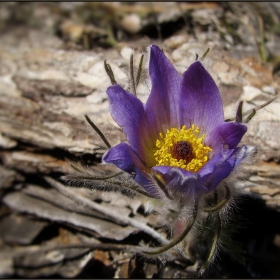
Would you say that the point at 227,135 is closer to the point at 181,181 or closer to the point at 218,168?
the point at 218,168

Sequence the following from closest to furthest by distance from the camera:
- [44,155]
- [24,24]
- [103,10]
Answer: [44,155], [103,10], [24,24]

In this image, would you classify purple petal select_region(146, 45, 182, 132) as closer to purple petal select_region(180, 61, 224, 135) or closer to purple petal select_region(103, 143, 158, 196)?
purple petal select_region(180, 61, 224, 135)

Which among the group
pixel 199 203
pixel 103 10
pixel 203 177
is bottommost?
pixel 199 203

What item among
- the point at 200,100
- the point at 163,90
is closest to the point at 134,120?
the point at 163,90

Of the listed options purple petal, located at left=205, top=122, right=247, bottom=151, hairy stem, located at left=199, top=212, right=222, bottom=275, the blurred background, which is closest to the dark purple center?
purple petal, located at left=205, top=122, right=247, bottom=151

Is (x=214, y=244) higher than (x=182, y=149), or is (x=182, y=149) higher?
(x=182, y=149)

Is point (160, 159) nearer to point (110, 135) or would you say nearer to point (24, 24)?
point (110, 135)

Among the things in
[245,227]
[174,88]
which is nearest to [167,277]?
[245,227]
